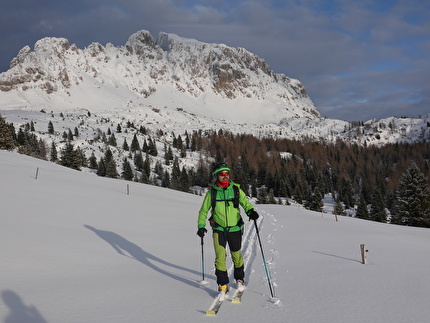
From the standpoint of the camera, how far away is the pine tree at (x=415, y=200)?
1453 inches

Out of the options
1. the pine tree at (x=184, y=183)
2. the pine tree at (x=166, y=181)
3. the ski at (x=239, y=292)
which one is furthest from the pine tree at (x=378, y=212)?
the pine tree at (x=166, y=181)

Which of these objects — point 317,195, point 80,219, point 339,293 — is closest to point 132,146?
point 317,195

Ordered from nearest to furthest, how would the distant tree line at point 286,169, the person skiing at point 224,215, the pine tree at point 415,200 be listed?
the person skiing at point 224,215 < the pine tree at point 415,200 < the distant tree line at point 286,169

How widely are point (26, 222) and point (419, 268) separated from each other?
12.7 meters

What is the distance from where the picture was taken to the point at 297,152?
182625 millimetres

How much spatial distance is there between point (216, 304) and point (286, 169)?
129m

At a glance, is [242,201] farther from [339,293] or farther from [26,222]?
[26,222]

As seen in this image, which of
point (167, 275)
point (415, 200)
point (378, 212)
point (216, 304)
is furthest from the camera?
point (378, 212)

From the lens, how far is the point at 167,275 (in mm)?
7902

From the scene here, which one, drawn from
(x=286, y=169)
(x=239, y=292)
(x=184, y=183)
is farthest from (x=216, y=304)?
(x=286, y=169)

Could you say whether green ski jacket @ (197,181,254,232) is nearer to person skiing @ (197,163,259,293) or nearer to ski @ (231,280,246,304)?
person skiing @ (197,163,259,293)

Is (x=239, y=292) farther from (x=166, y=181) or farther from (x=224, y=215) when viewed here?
(x=166, y=181)

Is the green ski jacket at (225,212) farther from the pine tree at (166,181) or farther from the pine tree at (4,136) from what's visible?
the pine tree at (166,181)

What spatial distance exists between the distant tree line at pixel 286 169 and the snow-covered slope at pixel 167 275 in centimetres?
3438
